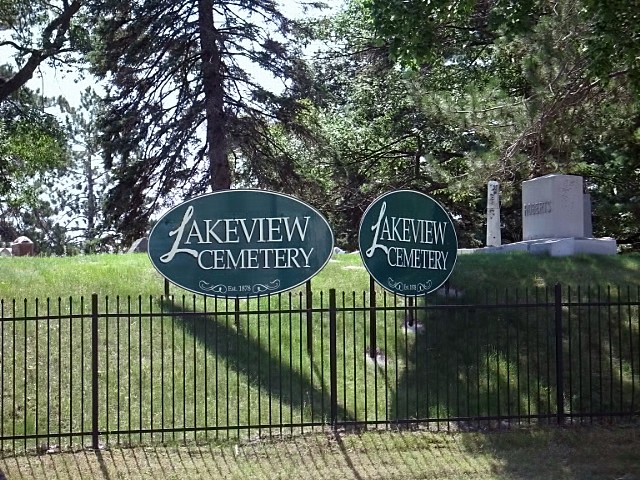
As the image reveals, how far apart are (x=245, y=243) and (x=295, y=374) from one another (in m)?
1.85

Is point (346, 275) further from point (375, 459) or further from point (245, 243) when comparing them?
point (375, 459)

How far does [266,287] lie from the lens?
11.5 metres

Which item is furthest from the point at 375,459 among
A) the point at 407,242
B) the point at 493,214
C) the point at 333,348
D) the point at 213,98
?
the point at 213,98

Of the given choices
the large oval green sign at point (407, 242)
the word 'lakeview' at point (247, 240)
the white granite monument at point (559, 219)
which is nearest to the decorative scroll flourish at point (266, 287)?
the word 'lakeview' at point (247, 240)

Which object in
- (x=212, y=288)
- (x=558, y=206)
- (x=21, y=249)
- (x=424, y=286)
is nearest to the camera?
(x=212, y=288)

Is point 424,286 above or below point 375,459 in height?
above

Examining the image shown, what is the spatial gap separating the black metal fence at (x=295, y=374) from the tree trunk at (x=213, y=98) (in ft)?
36.1

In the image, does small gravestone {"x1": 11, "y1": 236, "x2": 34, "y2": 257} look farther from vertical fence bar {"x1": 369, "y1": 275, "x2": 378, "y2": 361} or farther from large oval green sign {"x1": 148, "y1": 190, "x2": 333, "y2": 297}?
vertical fence bar {"x1": 369, "y1": 275, "x2": 378, "y2": 361}

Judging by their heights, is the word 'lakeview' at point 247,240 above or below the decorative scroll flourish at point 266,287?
above

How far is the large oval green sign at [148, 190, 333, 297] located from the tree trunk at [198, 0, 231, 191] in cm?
1295

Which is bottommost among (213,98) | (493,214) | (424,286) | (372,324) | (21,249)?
(372,324)

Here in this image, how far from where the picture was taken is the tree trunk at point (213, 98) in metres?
24.6

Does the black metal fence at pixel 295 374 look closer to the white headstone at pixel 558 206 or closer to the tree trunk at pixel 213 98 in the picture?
the white headstone at pixel 558 206

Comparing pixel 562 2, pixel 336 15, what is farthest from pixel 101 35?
pixel 562 2
